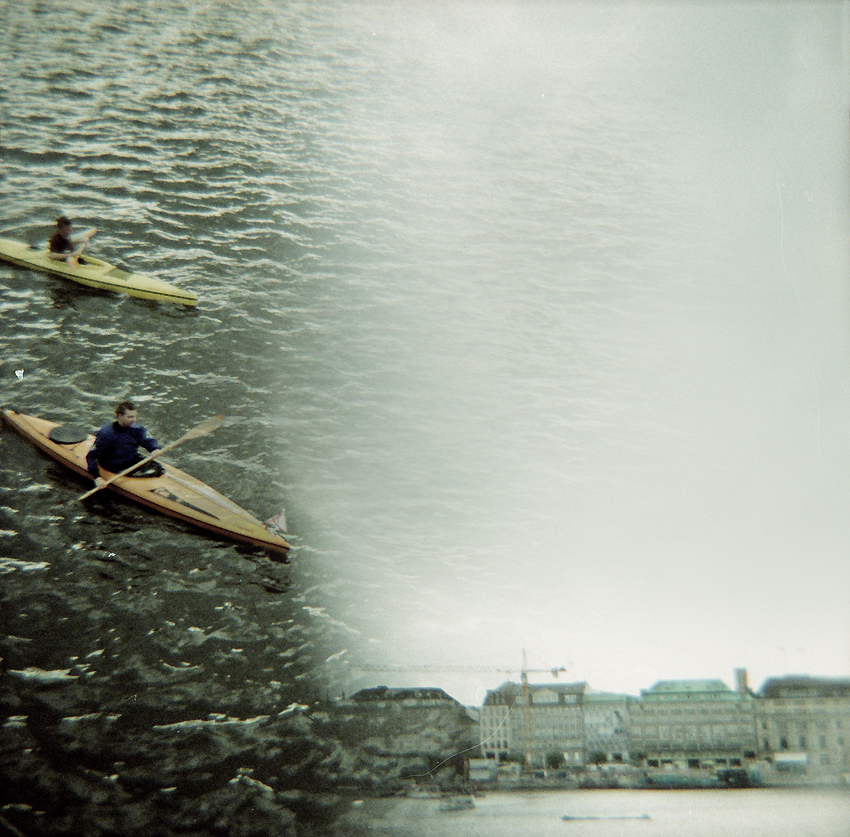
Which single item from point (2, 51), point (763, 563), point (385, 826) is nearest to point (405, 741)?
point (385, 826)

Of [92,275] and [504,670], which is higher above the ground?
[92,275]

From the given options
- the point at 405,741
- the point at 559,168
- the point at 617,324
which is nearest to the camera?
the point at 405,741

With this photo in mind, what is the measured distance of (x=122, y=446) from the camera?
4.50 meters

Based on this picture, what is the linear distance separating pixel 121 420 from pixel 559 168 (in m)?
3.91

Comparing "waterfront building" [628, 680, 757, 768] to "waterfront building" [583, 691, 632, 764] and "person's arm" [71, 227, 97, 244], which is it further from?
"person's arm" [71, 227, 97, 244]

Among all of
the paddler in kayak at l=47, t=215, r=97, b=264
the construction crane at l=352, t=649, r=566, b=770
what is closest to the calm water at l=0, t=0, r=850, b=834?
the construction crane at l=352, t=649, r=566, b=770

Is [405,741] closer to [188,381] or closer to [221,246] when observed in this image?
[188,381]

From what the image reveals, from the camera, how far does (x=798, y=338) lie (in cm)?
449

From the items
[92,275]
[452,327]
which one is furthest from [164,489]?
[452,327]

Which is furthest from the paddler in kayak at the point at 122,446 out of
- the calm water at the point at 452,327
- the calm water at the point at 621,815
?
the calm water at the point at 621,815

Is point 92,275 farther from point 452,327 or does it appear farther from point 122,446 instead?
point 452,327

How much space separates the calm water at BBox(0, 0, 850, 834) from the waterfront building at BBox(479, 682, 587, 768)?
16cm

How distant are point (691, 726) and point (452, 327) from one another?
3.01 meters

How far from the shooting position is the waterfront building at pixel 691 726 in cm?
339
